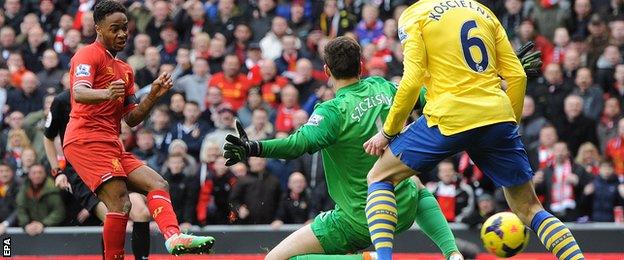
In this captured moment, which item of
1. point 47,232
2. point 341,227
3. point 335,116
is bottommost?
point 47,232

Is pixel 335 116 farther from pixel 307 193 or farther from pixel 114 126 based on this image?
pixel 307 193

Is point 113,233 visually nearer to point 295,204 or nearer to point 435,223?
point 435,223

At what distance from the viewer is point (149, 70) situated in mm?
19859

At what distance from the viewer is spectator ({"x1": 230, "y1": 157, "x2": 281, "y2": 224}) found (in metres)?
16.6

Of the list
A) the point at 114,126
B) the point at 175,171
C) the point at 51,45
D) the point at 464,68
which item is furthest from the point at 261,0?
the point at 464,68

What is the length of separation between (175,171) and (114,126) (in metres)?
5.49

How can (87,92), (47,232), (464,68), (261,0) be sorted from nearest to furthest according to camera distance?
1. (464,68)
2. (87,92)
3. (47,232)
4. (261,0)

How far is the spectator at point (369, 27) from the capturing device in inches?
789

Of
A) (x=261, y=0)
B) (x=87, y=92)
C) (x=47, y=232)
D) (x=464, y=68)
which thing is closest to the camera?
(x=464, y=68)

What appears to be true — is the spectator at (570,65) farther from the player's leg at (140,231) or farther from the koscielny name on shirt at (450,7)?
the koscielny name on shirt at (450,7)

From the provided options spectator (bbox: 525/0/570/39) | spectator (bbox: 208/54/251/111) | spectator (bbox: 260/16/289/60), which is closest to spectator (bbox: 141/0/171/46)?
spectator (bbox: 260/16/289/60)

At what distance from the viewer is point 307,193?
55.3ft

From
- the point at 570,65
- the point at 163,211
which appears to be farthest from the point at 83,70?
the point at 570,65

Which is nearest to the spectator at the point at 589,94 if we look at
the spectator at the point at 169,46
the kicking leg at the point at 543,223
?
the spectator at the point at 169,46
